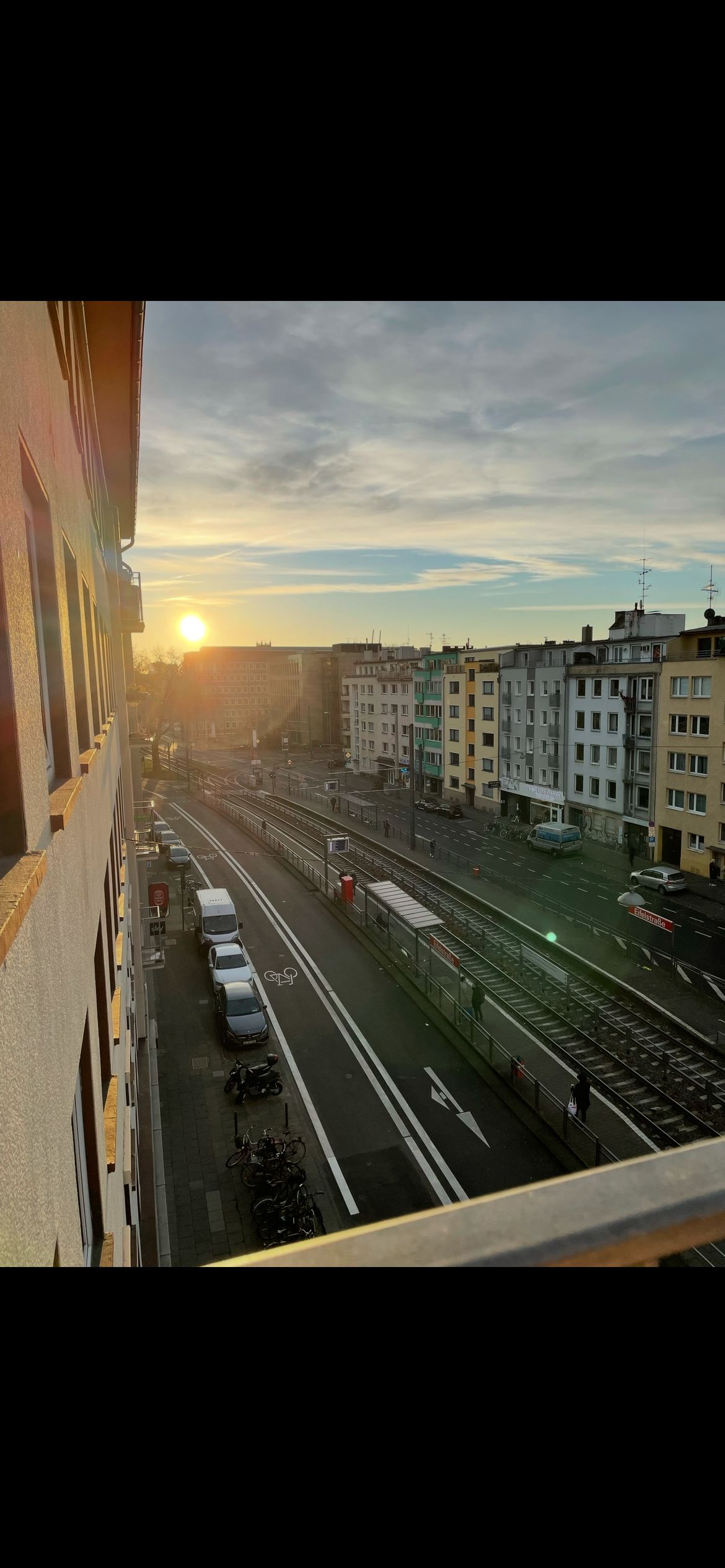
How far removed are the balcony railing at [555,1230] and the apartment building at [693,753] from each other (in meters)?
24.7

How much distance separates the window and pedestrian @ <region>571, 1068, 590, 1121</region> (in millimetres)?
10435

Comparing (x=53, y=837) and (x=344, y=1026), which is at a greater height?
(x=53, y=837)

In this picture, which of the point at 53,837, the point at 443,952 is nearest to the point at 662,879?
the point at 443,952

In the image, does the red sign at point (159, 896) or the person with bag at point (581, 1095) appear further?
the red sign at point (159, 896)

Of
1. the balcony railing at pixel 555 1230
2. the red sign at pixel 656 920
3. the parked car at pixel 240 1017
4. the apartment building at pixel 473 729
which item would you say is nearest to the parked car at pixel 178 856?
the parked car at pixel 240 1017

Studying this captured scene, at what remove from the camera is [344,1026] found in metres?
16.1

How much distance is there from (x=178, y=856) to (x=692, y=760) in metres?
16.7

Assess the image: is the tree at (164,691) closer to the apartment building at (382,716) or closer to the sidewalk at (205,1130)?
the apartment building at (382,716)

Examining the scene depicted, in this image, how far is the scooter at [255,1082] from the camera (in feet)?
43.9

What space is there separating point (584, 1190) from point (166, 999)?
17.3 m

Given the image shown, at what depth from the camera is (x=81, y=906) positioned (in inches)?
130

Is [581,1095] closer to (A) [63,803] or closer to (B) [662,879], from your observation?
(A) [63,803]
